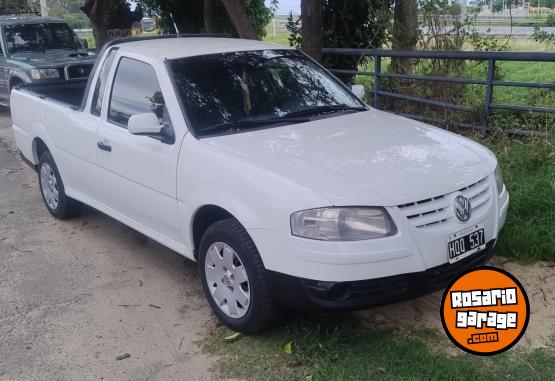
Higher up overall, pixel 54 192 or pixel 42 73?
pixel 42 73

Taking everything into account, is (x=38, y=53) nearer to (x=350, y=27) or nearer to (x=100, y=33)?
(x=100, y=33)

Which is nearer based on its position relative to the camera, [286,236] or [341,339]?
[286,236]

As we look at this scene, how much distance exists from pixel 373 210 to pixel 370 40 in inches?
272

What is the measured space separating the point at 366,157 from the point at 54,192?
3774 mm

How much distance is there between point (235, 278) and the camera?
379 centimetres

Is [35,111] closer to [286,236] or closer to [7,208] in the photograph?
[7,208]

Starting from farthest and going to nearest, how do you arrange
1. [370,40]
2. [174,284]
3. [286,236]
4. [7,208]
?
1. [370,40]
2. [7,208]
3. [174,284]
4. [286,236]

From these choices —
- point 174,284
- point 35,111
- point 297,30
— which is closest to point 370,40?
point 297,30

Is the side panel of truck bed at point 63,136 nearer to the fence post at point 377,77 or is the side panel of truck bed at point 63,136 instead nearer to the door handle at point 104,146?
the door handle at point 104,146

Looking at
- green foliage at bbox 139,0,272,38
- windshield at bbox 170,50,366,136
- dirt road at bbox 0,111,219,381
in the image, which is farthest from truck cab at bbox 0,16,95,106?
windshield at bbox 170,50,366,136

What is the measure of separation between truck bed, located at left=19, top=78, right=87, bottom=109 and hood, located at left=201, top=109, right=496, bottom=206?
3.46 metres

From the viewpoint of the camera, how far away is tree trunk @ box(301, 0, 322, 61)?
796 centimetres

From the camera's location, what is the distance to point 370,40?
31.8 feet

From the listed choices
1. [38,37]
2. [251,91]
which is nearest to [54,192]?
[251,91]
